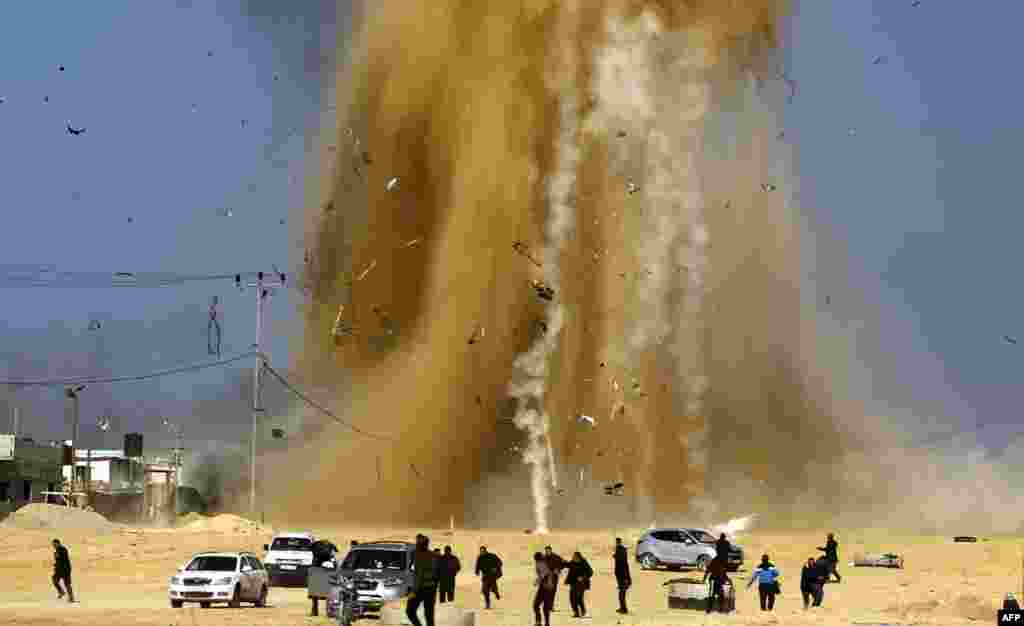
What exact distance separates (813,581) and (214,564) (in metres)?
19.8

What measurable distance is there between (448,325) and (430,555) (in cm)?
8763

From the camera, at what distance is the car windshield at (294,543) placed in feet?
243

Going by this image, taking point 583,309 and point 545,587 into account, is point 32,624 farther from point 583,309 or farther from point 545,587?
point 583,309

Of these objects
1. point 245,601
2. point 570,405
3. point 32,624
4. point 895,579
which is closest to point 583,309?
point 570,405

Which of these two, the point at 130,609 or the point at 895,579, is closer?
the point at 130,609

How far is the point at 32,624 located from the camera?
A: 4994 cm

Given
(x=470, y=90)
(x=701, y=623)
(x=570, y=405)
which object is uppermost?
(x=470, y=90)

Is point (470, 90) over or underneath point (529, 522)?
over

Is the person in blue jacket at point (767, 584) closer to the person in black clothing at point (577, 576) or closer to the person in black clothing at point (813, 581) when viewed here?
the person in black clothing at point (813, 581)

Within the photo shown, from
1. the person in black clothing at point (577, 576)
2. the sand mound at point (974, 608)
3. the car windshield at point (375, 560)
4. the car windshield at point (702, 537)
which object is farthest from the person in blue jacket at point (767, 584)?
the car windshield at point (702, 537)

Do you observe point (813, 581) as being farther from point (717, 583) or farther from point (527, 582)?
point (527, 582)

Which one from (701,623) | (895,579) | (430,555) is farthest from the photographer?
(895,579)

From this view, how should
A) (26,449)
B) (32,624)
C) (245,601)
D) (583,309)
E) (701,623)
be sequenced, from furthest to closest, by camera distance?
(26,449) → (583,309) → (245,601) → (701,623) → (32,624)

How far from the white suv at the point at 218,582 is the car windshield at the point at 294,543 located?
13.3 metres
